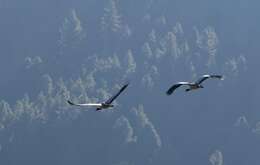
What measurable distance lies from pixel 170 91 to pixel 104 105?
3779 mm

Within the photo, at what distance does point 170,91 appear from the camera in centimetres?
7831

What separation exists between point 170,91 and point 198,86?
2.03m

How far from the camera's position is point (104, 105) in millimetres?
78375

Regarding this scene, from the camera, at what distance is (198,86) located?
261ft

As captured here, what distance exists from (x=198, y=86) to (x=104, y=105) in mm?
5543
